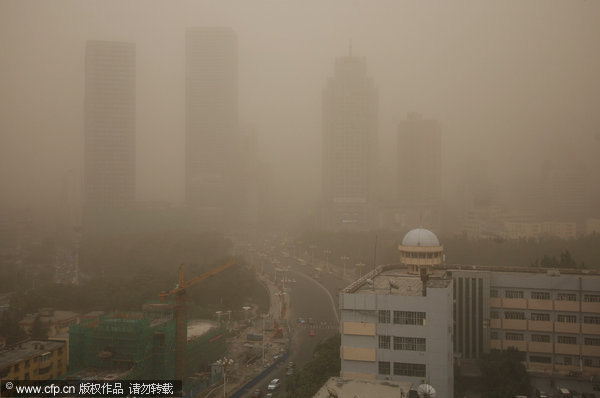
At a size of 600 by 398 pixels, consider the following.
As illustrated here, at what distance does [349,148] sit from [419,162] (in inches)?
182

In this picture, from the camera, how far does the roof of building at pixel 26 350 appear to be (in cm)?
842

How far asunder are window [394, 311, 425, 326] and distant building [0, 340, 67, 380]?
615cm

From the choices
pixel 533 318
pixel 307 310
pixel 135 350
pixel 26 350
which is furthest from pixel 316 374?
pixel 307 310

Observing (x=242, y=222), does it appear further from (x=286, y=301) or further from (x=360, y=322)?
(x=360, y=322)

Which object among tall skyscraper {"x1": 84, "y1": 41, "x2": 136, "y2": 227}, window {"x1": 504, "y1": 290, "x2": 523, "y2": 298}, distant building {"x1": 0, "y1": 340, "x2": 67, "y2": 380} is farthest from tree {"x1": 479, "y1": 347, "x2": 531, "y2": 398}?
tall skyscraper {"x1": 84, "y1": 41, "x2": 136, "y2": 227}

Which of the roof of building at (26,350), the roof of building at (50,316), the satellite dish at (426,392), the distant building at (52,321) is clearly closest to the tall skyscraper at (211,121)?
the roof of building at (50,316)

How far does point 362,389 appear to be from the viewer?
534cm

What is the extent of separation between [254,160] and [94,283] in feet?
81.4

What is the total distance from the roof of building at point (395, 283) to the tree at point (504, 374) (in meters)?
1.50

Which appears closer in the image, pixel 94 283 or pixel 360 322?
pixel 360 322

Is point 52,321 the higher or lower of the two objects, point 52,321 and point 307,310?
the higher

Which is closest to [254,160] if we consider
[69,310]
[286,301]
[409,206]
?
[409,206]

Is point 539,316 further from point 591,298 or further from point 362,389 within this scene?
point 362,389

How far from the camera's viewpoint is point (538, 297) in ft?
29.0
